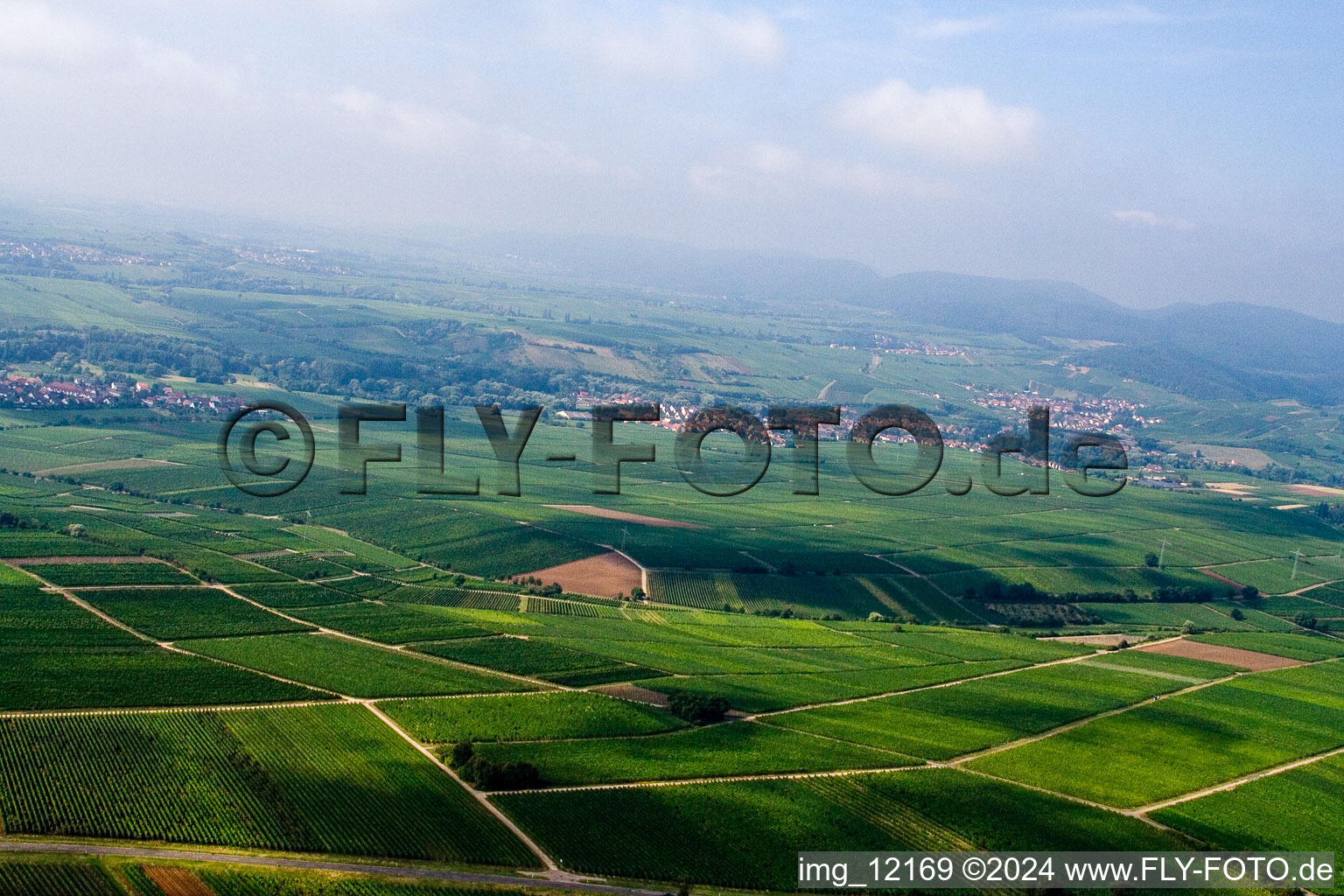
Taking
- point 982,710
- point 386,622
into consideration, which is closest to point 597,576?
point 386,622

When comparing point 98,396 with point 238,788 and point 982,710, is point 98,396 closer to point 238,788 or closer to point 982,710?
point 238,788

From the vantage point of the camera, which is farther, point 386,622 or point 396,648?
point 386,622

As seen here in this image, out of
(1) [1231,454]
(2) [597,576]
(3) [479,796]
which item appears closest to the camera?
(3) [479,796]

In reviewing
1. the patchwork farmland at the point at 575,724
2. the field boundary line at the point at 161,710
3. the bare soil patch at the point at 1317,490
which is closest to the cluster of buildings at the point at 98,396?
the patchwork farmland at the point at 575,724

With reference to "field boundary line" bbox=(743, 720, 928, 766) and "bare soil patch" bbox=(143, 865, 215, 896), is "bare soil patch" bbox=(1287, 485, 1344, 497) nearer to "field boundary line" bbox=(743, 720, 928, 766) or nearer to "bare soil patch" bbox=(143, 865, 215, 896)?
"field boundary line" bbox=(743, 720, 928, 766)

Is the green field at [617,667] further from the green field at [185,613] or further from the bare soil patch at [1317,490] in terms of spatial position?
the bare soil patch at [1317,490]

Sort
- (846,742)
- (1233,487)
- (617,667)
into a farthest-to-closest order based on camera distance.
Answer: (1233,487)
(617,667)
(846,742)
